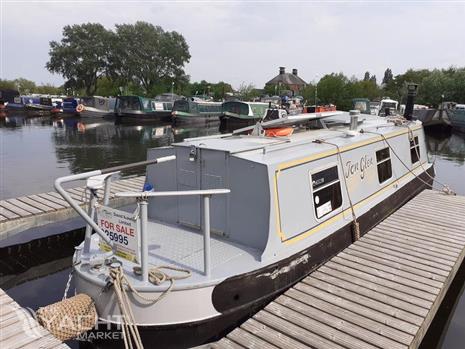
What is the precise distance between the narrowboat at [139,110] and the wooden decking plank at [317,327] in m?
36.6

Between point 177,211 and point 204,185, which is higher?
point 204,185

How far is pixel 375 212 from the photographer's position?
7277mm

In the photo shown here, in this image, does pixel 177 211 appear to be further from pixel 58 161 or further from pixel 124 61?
pixel 124 61

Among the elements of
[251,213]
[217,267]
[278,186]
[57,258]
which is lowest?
[57,258]

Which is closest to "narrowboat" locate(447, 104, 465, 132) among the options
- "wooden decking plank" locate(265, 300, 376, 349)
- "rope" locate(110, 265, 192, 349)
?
"wooden decking plank" locate(265, 300, 376, 349)

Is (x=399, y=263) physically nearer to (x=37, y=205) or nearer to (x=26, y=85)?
(x=37, y=205)

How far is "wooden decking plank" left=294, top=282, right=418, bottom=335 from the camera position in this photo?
408 cm

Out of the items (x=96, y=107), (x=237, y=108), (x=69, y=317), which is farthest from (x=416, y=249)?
(x=96, y=107)

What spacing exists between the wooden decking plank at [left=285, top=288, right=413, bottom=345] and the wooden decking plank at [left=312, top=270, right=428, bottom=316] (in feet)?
1.49

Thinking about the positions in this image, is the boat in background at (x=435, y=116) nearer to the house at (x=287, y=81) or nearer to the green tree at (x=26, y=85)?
Answer: the house at (x=287, y=81)

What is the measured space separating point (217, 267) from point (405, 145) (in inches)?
265

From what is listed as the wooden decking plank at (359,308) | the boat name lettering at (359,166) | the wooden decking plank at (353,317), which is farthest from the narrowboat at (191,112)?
the wooden decking plank at (353,317)

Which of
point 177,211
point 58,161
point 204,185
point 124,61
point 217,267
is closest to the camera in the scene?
point 217,267

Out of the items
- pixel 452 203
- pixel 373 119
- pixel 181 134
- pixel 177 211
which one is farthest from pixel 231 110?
pixel 177 211
